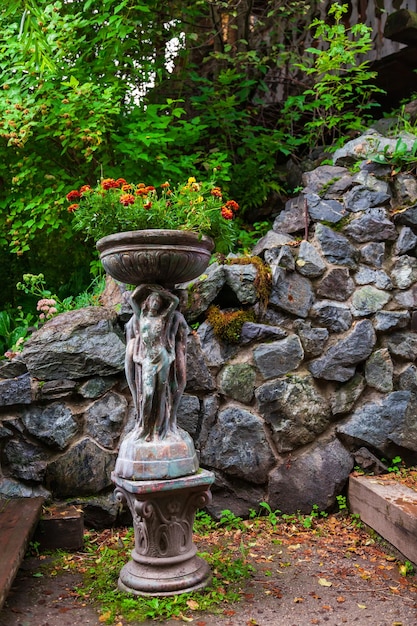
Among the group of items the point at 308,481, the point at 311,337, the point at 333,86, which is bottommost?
the point at 308,481

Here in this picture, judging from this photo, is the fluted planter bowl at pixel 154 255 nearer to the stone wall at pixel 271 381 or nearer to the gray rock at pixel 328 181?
the stone wall at pixel 271 381

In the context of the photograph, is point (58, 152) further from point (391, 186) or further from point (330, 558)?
point (330, 558)

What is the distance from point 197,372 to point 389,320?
1.51m

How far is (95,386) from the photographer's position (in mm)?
4215

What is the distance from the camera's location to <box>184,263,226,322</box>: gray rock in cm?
445

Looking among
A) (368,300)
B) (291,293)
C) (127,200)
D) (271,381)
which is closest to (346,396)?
(271,381)

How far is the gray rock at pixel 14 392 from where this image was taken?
4.07 metres

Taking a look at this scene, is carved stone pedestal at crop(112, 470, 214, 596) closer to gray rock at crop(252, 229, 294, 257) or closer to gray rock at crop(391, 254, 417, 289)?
gray rock at crop(252, 229, 294, 257)

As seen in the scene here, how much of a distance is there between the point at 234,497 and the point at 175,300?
174cm

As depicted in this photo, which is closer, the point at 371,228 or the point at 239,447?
the point at 239,447

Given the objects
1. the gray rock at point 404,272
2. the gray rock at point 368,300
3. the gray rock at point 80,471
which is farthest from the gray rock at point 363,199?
the gray rock at point 80,471

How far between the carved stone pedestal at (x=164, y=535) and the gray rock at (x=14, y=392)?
4.07 feet

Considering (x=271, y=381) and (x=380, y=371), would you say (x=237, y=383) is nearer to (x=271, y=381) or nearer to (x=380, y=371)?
(x=271, y=381)

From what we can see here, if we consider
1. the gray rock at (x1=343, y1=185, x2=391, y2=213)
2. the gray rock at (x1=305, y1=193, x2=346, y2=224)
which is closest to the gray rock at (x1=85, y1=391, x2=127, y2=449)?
the gray rock at (x1=305, y1=193, x2=346, y2=224)
